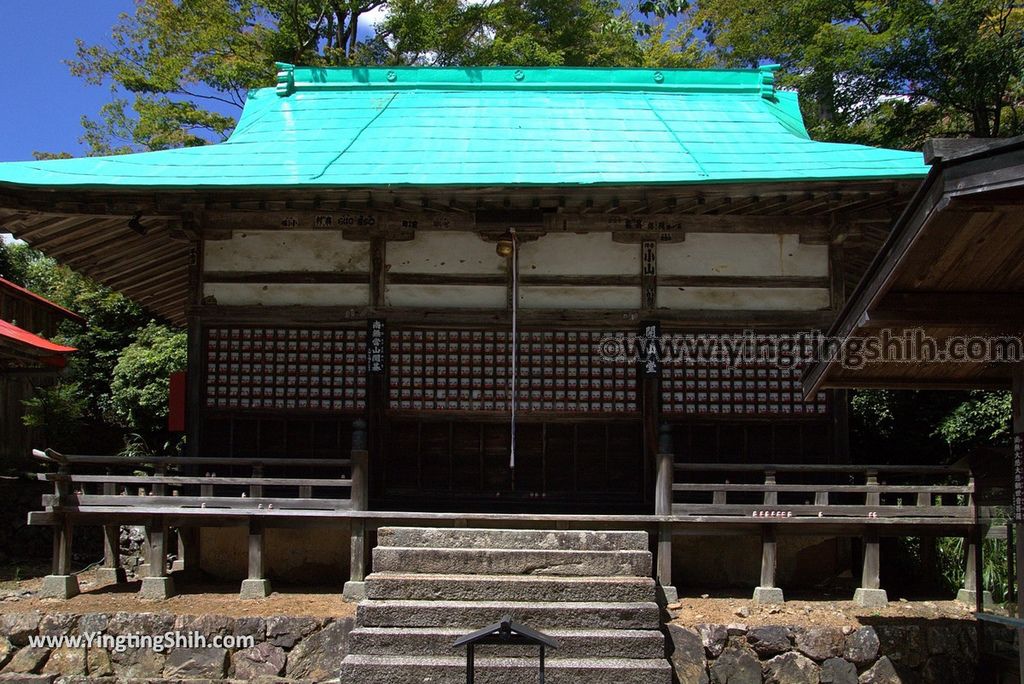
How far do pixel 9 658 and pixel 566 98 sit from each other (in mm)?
9959

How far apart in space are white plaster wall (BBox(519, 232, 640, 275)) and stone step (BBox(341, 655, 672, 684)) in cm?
480

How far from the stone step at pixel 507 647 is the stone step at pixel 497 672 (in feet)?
0.40

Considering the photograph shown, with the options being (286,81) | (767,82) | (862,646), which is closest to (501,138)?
(286,81)

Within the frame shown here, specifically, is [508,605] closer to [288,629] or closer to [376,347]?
[288,629]

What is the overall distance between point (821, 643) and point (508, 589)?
3146mm

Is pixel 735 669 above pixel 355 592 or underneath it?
underneath

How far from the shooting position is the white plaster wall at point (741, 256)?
10.2 m

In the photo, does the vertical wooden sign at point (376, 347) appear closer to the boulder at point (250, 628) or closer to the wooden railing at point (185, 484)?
the wooden railing at point (185, 484)

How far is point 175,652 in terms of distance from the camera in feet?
26.4

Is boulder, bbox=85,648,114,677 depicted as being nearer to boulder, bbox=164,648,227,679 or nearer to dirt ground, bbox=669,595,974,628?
boulder, bbox=164,648,227,679

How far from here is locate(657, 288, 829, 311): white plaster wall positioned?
33.4 feet

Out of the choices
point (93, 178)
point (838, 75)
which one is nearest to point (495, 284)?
point (93, 178)

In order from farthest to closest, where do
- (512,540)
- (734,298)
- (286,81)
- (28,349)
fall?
(28,349) → (286,81) → (734,298) → (512,540)

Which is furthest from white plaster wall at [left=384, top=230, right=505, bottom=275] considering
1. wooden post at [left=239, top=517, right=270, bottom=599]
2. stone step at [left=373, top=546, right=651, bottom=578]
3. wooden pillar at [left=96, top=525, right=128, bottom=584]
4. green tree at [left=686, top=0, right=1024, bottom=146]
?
green tree at [left=686, top=0, right=1024, bottom=146]
